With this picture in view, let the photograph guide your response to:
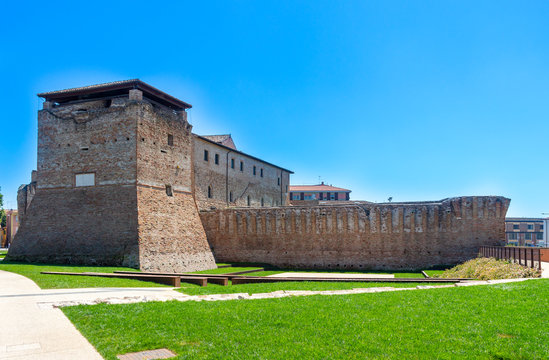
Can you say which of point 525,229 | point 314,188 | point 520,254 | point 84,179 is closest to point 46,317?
point 520,254

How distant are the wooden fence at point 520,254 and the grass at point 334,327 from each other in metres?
6.33

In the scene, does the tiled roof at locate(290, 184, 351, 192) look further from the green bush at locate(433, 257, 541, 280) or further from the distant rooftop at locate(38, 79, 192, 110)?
the green bush at locate(433, 257, 541, 280)

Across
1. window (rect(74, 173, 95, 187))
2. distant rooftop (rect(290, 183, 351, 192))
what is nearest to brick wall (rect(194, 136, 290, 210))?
window (rect(74, 173, 95, 187))

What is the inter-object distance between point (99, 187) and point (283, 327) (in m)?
18.0

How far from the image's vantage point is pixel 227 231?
28.3 m

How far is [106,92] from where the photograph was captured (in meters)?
23.6

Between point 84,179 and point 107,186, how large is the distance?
154 centimetres

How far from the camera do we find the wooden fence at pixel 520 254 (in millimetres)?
14676

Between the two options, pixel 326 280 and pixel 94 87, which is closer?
pixel 326 280

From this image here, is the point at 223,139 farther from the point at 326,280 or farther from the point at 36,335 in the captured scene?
the point at 36,335

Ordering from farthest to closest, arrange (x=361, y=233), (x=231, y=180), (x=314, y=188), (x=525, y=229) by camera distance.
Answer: (x=525, y=229)
(x=314, y=188)
(x=231, y=180)
(x=361, y=233)

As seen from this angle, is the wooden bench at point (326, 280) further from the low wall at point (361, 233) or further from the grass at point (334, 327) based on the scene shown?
the low wall at point (361, 233)

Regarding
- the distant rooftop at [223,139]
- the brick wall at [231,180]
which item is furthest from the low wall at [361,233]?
the distant rooftop at [223,139]

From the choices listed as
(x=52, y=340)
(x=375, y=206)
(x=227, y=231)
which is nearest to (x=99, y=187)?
(x=227, y=231)
